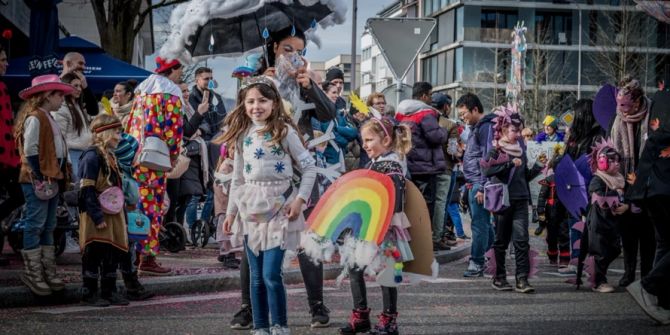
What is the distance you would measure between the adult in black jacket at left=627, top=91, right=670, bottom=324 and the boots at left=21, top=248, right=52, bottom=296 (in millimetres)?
4627

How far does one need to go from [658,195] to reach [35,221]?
4.96 m

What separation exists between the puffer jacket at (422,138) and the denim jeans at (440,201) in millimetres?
620

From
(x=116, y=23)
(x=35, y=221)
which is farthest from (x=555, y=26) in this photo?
(x=35, y=221)

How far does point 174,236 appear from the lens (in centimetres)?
1153

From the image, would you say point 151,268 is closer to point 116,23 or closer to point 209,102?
point 209,102

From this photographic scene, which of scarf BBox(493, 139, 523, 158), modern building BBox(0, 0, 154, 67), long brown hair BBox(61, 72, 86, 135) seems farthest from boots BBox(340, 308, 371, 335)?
modern building BBox(0, 0, 154, 67)

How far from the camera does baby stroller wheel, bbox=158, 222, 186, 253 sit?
11.5 metres

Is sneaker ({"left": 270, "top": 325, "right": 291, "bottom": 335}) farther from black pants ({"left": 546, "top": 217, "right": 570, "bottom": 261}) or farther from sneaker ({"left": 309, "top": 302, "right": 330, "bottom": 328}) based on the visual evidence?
black pants ({"left": 546, "top": 217, "right": 570, "bottom": 261})

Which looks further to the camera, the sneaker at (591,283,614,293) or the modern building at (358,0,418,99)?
the modern building at (358,0,418,99)

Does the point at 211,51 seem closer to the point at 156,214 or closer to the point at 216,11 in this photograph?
the point at 216,11

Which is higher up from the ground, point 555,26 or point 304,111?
point 555,26

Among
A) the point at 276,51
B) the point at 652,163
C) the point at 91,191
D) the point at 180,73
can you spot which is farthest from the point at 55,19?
the point at 652,163

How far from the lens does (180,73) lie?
897cm

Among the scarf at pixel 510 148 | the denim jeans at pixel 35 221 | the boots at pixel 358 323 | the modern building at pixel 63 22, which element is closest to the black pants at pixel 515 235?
the scarf at pixel 510 148
